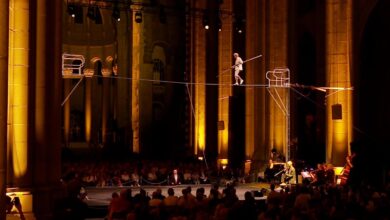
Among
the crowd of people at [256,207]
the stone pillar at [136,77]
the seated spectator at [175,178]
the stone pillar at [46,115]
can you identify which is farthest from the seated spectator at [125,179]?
the stone pillar at [136,77]

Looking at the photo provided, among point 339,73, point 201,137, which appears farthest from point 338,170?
point 201,137

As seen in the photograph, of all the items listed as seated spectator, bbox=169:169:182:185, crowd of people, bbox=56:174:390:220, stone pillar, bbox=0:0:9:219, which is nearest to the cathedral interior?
stone pillar, bbox=0:0:9:219

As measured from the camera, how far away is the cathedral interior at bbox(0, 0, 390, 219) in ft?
48.0

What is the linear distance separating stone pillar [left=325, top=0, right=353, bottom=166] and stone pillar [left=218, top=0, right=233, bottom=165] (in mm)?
10749

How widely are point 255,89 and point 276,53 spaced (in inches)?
87.3

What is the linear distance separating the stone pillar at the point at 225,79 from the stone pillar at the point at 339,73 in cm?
1075

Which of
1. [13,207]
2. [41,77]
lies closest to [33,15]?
[41,77]

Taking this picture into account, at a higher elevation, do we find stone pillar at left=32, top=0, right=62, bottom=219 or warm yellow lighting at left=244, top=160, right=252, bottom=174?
stone pillar at left=32, top=0, right=62, bottom=219

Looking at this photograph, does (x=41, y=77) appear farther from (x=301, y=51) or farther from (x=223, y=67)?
(x=301, y=51)

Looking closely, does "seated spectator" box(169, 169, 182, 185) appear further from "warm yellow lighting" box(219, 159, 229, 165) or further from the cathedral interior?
"warm yellow lighting" box(219, 159, 229, 165)

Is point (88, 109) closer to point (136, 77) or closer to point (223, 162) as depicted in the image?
point (136, 77)

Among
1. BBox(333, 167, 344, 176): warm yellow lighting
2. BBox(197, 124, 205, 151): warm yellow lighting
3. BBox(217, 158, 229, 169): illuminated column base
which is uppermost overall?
BBox(197, 124, 205, 151): warm yellow lighting

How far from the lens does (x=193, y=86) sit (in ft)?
139

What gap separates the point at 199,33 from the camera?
41.8m
